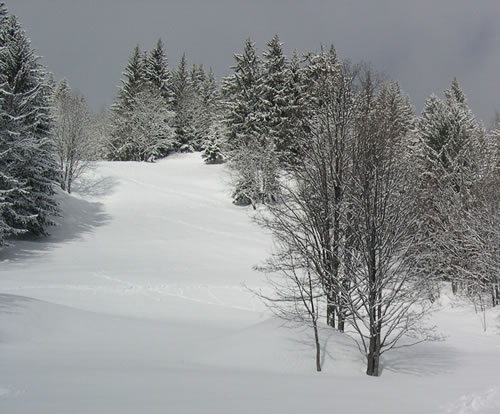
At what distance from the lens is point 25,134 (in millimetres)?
16953

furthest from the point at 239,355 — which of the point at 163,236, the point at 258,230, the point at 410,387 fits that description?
the point at 258,230

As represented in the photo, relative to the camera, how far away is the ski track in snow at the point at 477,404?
16.0 feet

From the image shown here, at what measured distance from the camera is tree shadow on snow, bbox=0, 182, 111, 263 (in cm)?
1697

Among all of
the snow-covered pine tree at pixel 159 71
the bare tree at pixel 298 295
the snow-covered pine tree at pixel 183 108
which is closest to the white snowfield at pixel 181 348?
the bare tree at pixel 298 295

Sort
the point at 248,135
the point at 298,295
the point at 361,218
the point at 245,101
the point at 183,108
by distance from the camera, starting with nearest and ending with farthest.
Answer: the point at 361,218, the point at 298,295, the point at 248,135, the point at 245,101, the point at 183,108

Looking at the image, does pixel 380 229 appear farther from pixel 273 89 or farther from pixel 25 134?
pixel 273 89

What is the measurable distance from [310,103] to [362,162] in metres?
3.44

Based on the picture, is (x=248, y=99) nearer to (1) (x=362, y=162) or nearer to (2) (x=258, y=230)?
(2) (x=258, y=230)

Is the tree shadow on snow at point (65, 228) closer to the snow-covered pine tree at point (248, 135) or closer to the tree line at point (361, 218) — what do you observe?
the snow-covered pine tree at point (248, 135)

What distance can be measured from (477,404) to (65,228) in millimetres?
22044

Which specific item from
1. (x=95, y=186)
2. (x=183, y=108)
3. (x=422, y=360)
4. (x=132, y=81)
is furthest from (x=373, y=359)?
(x=132, y=81)

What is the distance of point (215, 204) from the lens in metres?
29.2

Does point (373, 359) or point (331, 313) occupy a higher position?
point (331, 313)

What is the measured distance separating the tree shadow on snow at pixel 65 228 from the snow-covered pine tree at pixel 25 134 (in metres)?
0.75
